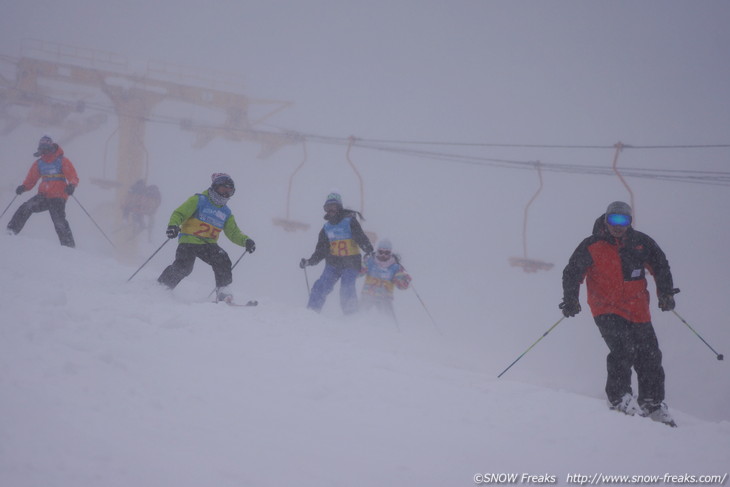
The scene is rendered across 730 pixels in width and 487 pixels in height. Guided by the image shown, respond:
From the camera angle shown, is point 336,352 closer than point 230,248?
Yes

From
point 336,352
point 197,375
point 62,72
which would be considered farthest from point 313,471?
point 62,72

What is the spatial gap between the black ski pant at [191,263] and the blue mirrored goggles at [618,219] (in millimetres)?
3759

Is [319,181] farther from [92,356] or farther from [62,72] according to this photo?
[92,356]

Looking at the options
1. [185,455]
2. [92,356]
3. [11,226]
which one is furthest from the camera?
[11,226]

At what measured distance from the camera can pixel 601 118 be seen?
14050 cm

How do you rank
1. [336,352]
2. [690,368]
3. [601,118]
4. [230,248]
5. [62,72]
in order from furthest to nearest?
[601,118] < [230,248] < [62,72] < [690,368] < [336,352]

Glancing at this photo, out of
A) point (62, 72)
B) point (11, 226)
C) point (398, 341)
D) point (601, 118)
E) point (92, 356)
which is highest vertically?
point (601, 118)

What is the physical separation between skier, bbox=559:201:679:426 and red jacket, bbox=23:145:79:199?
6.81 meters

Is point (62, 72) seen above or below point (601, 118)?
below

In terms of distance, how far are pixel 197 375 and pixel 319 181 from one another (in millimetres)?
49095

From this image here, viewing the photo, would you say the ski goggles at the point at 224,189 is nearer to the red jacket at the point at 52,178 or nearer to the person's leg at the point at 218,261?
the person's leg at the point at 218,261

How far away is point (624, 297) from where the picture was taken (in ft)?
11.9

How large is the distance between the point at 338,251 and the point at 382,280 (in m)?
1.18

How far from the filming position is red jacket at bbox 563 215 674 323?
143 inches
